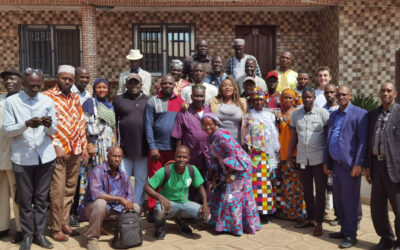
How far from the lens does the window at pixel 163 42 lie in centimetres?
1218

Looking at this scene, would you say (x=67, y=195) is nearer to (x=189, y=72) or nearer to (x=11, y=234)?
(x=11, y=234)

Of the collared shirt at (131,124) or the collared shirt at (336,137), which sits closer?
the collared shirt at (336,137)

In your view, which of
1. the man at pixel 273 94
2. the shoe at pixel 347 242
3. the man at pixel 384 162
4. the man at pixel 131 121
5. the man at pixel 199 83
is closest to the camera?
the man at pixel 384 162

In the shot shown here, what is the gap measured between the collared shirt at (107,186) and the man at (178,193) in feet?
0.84

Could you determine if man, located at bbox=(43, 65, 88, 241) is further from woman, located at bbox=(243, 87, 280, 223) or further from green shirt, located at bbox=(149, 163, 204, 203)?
woman, located at bbox=(243, 87, 280, 223)

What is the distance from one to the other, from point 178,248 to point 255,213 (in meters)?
1.09

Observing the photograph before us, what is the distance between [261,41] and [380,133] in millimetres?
8428

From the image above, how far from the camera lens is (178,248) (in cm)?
443

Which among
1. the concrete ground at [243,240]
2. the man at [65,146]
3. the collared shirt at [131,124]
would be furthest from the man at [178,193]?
the man at [65,146]

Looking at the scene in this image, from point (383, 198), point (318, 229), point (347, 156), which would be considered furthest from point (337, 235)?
point (347, 156)

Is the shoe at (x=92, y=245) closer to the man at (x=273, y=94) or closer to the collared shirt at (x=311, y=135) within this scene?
the collared shirt at (x=311, y=135)

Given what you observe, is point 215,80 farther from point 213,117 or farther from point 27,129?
point 27,129

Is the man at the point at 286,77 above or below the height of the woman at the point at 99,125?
above

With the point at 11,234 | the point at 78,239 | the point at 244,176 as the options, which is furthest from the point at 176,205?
the point at 11,234
